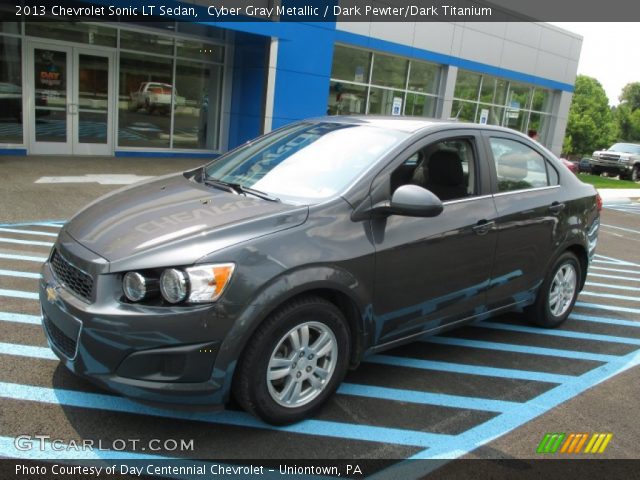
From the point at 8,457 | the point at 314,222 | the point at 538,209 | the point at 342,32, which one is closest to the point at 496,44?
the point at 342,32

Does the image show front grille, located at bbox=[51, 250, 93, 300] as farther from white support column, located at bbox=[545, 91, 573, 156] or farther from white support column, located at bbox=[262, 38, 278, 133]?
white support column, located at bbox=[545, 91, 573, 156]

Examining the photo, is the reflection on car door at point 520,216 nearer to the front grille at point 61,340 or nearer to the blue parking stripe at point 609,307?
the blue parking stripe at point 609,307

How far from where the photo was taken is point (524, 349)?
15.4 feet

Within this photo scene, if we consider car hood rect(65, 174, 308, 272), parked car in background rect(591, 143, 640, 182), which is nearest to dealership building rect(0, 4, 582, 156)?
car hood rect(65, 174, 308, 272)

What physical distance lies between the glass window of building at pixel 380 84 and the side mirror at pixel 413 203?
1370cm

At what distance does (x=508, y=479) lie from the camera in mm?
2957

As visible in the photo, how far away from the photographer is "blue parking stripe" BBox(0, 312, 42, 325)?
4.29 m

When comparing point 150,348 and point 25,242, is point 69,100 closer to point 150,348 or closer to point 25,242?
point 25,242

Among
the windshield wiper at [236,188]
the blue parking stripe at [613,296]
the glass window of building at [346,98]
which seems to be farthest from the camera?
the glass window of building at [346,98]

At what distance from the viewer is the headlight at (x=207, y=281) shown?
279 centimetres

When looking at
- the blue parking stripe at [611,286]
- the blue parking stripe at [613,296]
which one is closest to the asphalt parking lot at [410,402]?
the blue parking stripe at [613,296]

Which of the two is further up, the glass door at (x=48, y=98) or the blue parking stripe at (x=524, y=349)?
the glass door at (x=48, y=98)

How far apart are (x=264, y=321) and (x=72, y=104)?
11.9m

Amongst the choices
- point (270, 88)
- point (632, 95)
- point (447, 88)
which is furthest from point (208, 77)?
point (632, 95)
